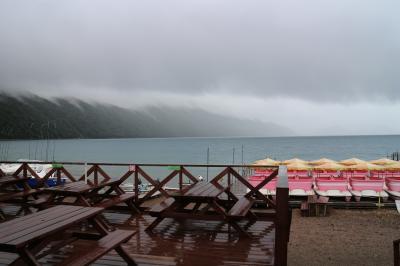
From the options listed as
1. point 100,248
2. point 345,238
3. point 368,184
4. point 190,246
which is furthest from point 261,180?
point 100,248

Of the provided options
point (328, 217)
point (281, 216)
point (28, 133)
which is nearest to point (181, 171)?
point (281, 216)

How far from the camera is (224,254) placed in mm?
4734

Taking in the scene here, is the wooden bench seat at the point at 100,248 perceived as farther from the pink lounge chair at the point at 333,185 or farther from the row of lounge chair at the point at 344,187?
the pink lounge chair at the point at 333,185

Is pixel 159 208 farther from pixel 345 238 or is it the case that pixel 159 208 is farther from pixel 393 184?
pixel 393 184

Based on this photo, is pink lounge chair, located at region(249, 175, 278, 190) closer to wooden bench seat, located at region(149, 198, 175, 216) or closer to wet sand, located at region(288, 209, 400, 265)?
wet sand, located at region(288, 209, 400, 265)

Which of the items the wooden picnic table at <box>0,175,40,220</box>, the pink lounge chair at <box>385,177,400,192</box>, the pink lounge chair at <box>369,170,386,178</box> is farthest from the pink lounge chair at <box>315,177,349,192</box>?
the wooden picnic table at <box>0,175,40,220</box>

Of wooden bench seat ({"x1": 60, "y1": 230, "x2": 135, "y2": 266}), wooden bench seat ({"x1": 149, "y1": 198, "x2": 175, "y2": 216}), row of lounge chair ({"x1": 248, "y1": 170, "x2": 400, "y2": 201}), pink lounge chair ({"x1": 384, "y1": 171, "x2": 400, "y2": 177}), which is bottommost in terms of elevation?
row of lounge chair ({"x1": 248, "y1": 170, "x2": 400, "y2": 201})

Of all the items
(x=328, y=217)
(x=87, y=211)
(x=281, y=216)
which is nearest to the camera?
(x=281, y=216)

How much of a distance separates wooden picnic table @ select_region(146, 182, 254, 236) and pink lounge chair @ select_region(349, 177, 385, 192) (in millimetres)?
11185

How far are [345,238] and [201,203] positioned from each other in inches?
235

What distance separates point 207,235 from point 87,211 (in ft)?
7.63

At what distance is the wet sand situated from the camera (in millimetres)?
7918

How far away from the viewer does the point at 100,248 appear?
3697 millimetres

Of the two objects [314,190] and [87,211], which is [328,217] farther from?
[87,211]
